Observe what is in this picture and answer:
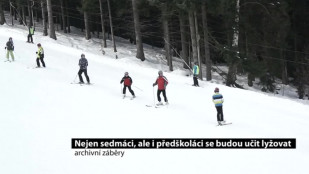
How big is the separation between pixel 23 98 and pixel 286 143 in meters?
11.1

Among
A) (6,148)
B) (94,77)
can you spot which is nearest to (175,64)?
(94,77)

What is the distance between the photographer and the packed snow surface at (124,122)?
953 cm

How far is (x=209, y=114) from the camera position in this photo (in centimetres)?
1622
